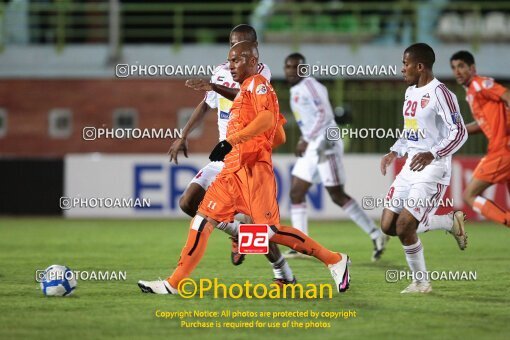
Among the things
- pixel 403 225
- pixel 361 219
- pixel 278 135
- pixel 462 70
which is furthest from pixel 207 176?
pixel 462 70

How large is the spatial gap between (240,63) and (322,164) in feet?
15.5

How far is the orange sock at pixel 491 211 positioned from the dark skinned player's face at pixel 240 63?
5132mm

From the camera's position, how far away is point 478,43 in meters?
27.4

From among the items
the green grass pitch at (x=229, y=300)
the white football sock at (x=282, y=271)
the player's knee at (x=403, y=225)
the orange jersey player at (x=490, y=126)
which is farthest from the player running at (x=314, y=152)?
the player's knee at (x=403, y=225)

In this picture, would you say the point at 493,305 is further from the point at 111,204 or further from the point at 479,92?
the point at 111,204

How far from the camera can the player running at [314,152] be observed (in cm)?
1279

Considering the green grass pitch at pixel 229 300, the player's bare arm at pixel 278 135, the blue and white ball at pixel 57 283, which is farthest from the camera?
the player's bare arm at pixel 278 135

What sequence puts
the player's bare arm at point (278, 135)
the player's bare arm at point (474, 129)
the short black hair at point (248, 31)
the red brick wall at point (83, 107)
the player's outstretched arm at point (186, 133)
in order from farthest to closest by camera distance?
the red brick wall at point (83, 107) → the player's bare arm at point (474, 129) → the short black hair at point (248, 31) → the player's outstretched arm at point (186, 133) → the player's bare arm at point (278, 135)

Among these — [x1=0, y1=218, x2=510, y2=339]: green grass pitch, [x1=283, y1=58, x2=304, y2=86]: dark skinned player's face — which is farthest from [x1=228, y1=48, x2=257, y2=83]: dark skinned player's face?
[x1=283, y1=58, x2=304, y2=86]: dark skinned player's face

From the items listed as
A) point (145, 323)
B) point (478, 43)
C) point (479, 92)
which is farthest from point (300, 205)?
point (478, 43)

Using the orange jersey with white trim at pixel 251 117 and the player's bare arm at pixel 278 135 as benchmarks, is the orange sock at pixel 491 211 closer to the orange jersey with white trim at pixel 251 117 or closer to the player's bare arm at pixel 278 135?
the player's bare arm at pixel 278 135

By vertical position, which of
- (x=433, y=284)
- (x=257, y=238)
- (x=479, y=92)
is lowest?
(x=433, y=284)

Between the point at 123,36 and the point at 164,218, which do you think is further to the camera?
the point at 123,36

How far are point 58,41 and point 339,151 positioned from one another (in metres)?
17.1
